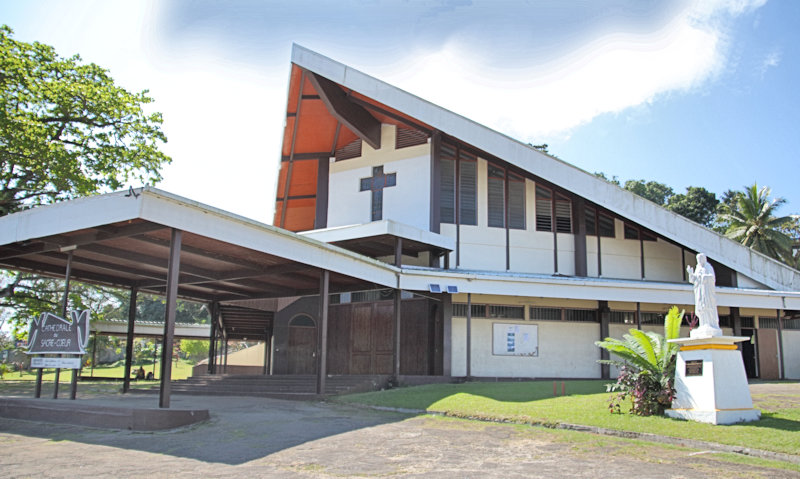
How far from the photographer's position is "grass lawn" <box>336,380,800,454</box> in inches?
330

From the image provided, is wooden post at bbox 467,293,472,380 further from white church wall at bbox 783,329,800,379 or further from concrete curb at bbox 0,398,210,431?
white church wall at bbox 783,329,800,379

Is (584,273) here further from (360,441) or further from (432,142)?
(360,441)

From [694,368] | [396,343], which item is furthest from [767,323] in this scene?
[694,368]

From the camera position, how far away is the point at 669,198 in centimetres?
4847

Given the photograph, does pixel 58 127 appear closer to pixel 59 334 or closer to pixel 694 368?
pixel 59 334

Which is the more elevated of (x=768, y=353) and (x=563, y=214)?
(x=563, y=214)

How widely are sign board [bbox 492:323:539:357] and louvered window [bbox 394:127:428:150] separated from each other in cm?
683

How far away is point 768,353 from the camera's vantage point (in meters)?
21.8

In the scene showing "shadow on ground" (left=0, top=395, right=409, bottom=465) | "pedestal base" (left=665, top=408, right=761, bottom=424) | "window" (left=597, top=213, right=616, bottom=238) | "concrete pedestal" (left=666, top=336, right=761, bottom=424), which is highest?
"window" (left=597, top=213, right=616, bottom=238)

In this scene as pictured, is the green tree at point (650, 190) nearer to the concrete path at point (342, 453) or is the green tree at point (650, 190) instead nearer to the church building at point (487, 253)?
the church building at point (487, 253)

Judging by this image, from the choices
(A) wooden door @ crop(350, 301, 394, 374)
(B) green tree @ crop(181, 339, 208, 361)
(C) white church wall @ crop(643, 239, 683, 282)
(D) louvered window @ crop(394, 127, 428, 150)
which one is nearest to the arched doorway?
(A) wooden door @ crop(350, 301, 394, 374)

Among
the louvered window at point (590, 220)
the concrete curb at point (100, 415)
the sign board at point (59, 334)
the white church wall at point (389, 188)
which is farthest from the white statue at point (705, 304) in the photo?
the louvered window at point (590, 220)

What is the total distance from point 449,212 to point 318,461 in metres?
14.6

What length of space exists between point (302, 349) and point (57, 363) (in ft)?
38.1
